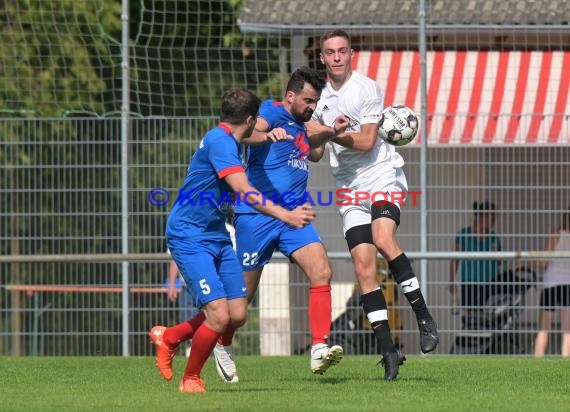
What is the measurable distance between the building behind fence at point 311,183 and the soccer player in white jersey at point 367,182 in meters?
3.09

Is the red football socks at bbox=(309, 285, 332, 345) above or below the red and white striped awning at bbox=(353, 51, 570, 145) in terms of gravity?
below

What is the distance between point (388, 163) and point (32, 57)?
6.39 metres

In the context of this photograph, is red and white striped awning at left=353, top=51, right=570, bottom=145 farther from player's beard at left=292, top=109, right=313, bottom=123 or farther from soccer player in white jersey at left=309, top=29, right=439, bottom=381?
player's beard at left=292, top=109, right=313, bottom=123

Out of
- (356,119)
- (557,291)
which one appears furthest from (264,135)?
(557,291)

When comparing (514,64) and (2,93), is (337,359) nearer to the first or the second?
(514,64)

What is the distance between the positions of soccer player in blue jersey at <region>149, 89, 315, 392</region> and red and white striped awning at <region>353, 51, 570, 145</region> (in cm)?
495

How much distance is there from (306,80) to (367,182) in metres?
1.06

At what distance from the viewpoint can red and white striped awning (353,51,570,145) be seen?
13820mm

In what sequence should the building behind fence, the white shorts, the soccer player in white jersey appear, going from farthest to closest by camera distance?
the building behind fence, the white shorts, the soccer player in white jersey

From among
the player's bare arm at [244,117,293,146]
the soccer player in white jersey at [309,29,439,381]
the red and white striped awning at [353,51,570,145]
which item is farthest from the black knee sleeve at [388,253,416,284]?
the red and white striped awning at [353,51,570,145]

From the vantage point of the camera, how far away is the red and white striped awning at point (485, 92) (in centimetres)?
1382

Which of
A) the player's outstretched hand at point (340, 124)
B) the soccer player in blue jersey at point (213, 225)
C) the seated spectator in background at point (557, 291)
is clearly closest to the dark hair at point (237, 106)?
the soccer player in blue jersey at point (213, 225)

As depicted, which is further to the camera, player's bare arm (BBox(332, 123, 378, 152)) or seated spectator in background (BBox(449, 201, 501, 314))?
seated spectator in background (BBox(449, 201, 501, 314))

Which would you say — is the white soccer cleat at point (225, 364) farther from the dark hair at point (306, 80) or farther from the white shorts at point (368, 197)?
the dark hair at point (306, 80)
